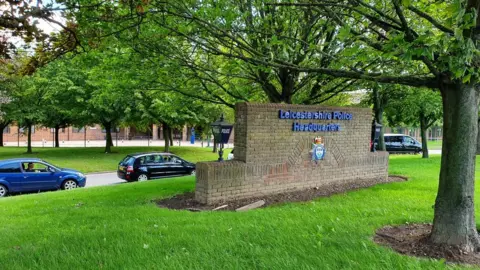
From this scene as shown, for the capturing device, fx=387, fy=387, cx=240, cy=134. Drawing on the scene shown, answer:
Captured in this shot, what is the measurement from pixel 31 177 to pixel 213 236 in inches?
478

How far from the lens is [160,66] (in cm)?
966

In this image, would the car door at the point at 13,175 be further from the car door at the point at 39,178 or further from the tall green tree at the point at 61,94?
the tall green tree at the point at 61,94

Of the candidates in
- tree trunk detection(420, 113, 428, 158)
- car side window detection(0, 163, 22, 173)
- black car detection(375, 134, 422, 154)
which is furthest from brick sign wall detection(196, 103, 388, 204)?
black car detection(375, 134, 422, 154)

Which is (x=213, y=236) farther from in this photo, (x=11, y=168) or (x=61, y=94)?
(x=61, y=94)

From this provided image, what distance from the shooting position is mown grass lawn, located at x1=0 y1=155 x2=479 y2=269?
433 cm

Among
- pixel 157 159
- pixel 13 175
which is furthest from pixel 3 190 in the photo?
pixel 157 159

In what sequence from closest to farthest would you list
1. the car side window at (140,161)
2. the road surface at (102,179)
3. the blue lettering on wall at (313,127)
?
1. the blue lettering on wall at (313,127)
2. the car side window at (140,161)
3. the road surface at (102,179)

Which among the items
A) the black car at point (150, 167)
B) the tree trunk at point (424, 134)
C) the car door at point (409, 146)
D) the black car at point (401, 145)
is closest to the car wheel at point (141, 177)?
the black car at point (150, 167)

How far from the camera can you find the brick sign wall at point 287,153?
856cm

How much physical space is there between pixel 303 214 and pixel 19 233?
15.2ft

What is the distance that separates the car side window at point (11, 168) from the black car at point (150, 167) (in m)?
4.04

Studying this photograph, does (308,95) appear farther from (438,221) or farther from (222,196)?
(438,221)

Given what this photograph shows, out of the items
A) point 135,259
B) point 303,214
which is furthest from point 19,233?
point 303,214

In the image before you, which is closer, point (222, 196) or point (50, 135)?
point (222, 196)
